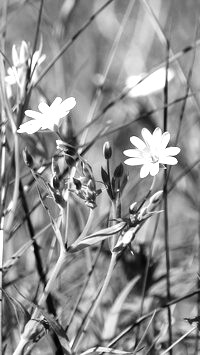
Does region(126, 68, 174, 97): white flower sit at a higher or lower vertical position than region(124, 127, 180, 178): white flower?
higher

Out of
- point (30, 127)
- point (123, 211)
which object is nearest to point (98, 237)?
point (30, 127)

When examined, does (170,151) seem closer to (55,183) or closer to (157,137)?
(157,137)

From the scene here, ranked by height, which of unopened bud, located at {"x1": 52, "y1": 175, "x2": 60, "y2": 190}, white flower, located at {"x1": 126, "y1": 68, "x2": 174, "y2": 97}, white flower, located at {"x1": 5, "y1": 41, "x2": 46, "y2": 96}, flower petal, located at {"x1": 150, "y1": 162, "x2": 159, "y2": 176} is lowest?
flower petal, located at {"x1": 150, "y1": 162, "x2": 159, "y2": 176}

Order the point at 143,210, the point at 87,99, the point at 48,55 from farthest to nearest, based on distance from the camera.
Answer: the point at 48,55 < the point at 87,99 < the point at 143,210

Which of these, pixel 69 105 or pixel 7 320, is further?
pixel 7 320

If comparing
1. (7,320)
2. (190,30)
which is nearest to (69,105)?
(7,320)

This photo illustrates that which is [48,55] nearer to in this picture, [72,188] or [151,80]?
[151,80]

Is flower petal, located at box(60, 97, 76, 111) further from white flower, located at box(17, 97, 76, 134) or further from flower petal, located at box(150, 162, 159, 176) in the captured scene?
flower petal, located at box(150, 162, 159, 176)

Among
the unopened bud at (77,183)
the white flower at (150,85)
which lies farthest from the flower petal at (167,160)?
the white flower at (150,85)

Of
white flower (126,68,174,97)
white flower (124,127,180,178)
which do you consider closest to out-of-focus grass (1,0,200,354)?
white flower (126,68,174,97)

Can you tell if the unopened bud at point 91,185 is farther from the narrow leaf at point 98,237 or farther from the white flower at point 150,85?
the white flower at point 150,85

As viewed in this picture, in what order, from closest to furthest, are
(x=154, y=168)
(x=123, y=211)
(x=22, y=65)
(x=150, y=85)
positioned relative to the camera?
1. (x=154, y=168)
2. (x=22, y=65)
3. (x=123, y=211)
4. (x=150, y=85)
